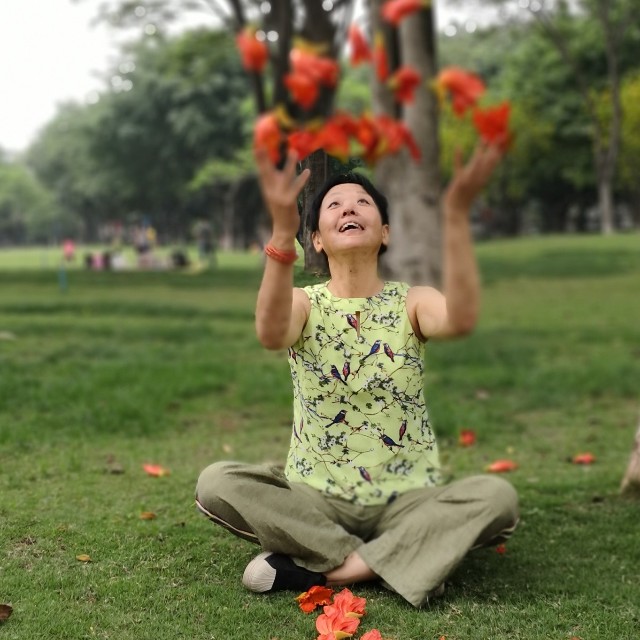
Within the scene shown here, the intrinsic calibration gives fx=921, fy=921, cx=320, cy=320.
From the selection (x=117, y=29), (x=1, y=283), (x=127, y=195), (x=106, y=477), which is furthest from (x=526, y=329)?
(x=127, y=195)

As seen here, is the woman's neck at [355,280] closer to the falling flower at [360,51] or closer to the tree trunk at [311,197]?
the tree trunk at [311,197]

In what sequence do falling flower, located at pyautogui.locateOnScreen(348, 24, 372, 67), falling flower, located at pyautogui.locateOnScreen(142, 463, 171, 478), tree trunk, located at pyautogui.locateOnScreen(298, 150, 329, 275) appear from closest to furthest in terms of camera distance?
tree trunk, located at pyautogui.locateOnScreen(298, 150, 329, 275), falling flower, located at pyautogui.locateOnScreen(142, 463, 171, 478), falling flower, located at pyautogui.locateOnScreen(348, 24, 372, 67)

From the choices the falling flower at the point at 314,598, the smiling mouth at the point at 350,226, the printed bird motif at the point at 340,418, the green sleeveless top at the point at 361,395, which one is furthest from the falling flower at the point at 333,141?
the falling flower at the point at 314,598

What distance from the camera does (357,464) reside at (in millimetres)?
3096

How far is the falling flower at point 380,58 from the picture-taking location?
10516 millimetres

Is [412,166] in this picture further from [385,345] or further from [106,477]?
[385,345]

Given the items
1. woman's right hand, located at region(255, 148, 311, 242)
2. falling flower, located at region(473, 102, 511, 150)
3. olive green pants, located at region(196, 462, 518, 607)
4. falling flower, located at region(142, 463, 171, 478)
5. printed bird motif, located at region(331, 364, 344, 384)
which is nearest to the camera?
falling flower, located at region(473, 102, 511, 150)

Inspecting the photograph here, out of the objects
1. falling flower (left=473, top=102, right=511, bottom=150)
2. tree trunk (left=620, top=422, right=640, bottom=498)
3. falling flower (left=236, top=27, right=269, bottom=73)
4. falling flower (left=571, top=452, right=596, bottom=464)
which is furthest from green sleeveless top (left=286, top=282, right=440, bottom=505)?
falling flower (left=236, top=27, right=269, bottom=73)

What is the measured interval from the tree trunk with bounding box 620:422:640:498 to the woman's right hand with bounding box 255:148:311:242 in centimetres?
233

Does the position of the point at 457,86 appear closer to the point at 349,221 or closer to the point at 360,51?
the point at 360,51

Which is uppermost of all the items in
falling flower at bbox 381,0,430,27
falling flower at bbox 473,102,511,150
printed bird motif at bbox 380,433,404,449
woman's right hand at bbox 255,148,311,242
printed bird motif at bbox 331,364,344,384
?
falling flower at bbox 381,0,430,27

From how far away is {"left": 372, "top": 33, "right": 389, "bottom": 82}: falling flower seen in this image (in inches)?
414

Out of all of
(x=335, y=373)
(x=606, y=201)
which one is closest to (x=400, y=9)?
(x=335, y=373)

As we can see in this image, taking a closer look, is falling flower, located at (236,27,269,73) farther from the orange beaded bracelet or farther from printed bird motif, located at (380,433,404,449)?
the orange beaded bracelet
